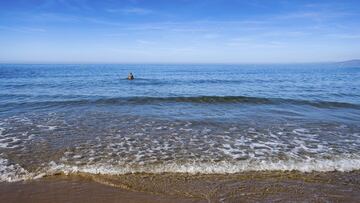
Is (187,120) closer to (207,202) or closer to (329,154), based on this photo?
(329,154)

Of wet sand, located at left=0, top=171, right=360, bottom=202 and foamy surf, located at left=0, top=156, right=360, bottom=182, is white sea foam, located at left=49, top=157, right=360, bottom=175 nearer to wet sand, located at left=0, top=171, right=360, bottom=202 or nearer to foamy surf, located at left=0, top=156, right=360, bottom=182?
foamy surf, located at left=0, top=156, right=360, bottom=182

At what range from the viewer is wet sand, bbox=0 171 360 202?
17.2ft

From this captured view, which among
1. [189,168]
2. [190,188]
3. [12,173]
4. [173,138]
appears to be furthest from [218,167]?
[12,173]

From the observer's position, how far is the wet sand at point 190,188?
17.2 feet

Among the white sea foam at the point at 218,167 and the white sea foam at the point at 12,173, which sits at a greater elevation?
the white sea foam at the point at 12,173

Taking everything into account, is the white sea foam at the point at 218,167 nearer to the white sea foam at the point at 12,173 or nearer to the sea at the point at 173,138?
the sea at the point at 173,138

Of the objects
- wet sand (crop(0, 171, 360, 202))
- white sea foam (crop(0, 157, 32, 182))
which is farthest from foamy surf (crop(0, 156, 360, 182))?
wet sand (crop(0, 171, 360, 202))

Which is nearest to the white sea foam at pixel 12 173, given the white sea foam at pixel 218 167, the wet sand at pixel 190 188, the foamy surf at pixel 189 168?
the foamy surf at pixel 189 168

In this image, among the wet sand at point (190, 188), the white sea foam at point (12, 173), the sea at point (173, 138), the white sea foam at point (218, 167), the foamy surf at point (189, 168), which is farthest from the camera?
the sea at point (173, 138)

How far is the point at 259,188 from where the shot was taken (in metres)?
5.69

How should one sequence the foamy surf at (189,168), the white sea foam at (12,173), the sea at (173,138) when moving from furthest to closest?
the sea at (173,138)
the foamy surf at (189,168)
the white sea foam at (12,173)

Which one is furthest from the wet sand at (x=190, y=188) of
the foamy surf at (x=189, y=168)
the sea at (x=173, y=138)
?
the sea at (x=173, y=138)

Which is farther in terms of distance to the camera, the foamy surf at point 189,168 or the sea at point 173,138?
the sea at point 173,138

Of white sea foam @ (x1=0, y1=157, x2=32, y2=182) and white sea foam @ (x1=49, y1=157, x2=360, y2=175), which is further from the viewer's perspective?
white sea foam @ (x1=49, y1=157, x2=360, y2=175)
